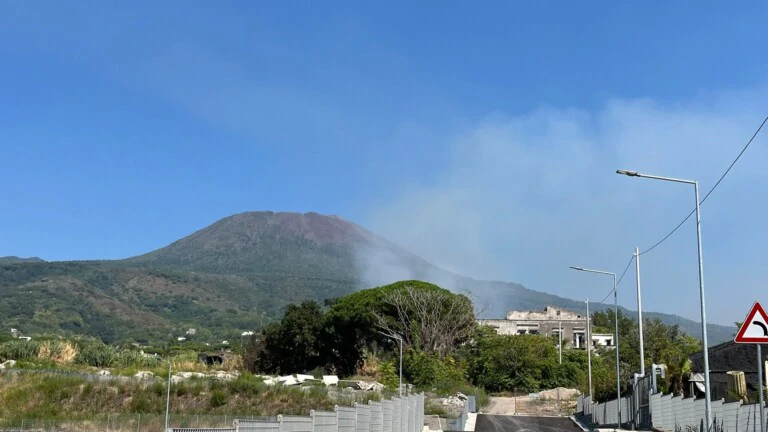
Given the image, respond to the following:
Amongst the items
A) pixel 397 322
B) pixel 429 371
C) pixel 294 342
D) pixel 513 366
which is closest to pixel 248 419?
pixel 429 371

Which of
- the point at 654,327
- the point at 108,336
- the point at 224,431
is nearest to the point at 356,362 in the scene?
the point at 654,327

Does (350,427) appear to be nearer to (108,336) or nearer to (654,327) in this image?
(654,327)

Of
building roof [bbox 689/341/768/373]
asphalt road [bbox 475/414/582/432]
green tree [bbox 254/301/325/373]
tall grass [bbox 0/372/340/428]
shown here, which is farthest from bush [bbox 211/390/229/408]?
green tree [bbox 254/301/325/373]

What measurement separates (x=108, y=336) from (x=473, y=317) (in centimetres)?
11877

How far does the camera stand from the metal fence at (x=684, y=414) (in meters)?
22.4

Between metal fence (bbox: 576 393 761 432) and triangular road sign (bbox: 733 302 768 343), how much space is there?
19.3ft

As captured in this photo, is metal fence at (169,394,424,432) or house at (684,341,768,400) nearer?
metal fence at (169,394,424,432)

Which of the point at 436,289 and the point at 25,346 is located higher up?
the point at 436,289

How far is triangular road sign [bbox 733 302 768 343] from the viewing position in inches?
623

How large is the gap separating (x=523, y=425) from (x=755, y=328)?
36.8 meters

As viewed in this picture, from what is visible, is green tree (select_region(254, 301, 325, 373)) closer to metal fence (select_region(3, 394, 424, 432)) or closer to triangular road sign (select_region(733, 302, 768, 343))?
metal fence (select_region(3, 394, 424, 432))

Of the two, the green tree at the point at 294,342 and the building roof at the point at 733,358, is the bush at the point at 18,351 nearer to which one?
the green tree at the point at 294,342

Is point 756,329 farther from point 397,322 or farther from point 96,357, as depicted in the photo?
point 397,322

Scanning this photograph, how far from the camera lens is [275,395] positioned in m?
48.1
